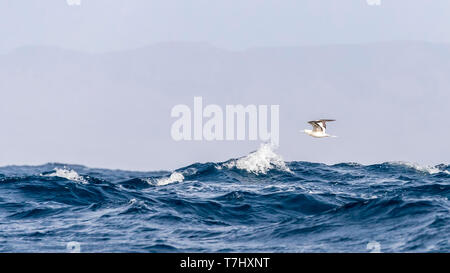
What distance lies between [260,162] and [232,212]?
12400 millimetres

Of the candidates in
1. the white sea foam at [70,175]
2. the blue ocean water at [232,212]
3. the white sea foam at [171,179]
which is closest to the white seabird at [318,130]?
the blue ocean water at [232,212]

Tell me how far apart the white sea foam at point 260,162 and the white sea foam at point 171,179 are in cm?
313

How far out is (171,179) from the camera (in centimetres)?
3341

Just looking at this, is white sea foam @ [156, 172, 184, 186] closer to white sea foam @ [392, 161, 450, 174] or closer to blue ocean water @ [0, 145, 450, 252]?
blue ocean water @ [0, 145, 450, 252]

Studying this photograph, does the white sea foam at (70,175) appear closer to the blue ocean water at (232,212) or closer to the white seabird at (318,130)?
the blue ocean water at (232,212)

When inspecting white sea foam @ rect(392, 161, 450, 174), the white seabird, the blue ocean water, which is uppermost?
the white seabird

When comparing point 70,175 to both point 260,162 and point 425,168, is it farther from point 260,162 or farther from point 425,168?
point 425,168

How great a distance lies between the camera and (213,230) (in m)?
21.2

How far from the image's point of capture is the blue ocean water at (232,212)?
1917 centimetres

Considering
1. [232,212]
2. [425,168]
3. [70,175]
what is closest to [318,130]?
[232,212]

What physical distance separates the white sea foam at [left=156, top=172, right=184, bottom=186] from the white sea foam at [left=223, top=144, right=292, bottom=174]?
10.3 ft

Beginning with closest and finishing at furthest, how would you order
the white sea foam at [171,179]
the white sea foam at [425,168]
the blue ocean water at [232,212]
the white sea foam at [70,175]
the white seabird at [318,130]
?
the blue ocean water at [232,212] → the white seabird at [318,130] → the white sea foam at [70,175] → the white sea foam at [171,179] → the white sea foam at [425,168]

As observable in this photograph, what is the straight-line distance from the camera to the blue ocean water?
19172mm

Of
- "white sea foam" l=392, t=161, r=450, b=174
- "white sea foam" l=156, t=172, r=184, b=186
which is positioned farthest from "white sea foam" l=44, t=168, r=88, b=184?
"white sea foam" l=392, t=161, r=450, b=174
